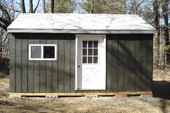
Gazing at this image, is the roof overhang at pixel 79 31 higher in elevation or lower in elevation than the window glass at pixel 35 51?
higher

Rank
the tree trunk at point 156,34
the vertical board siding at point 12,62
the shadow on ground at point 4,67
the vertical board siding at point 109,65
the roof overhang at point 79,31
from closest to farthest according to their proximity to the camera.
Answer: the roof overhang at point 79,31
the vertical board siding at point 12,62
the vertical board siding at point 109,65
the shadow on ground at point 4,67
the tree trunk at point 156,34

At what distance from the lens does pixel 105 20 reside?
27.0 feet

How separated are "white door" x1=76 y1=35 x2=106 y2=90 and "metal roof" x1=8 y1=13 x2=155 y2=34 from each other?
0.38m

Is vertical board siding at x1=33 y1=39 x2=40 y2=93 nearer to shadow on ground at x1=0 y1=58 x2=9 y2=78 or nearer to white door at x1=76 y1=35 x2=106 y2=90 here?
white door at x1=76 y1=35 x2=106 y2=90

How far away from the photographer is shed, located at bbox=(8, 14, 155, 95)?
7223mm

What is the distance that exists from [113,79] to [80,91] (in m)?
1.30

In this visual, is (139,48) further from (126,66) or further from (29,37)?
(29,37)

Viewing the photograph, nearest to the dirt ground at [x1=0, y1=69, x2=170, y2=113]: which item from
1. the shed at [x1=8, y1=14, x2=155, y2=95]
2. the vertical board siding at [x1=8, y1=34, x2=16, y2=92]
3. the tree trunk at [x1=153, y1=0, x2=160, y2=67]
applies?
the shed at [x1=8, y1=14, x2=155, y2=95]

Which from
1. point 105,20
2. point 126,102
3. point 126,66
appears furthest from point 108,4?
point 126,102

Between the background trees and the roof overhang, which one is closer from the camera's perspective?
the roof overhang

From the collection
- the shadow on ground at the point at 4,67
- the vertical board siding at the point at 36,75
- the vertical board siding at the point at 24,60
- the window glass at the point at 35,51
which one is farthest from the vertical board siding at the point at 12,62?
the shadow on ground at the point at 4,67

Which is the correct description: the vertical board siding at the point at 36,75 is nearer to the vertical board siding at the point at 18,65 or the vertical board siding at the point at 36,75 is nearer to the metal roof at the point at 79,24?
the vertical board siding at the point at 18,65

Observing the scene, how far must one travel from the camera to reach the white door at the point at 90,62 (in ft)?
24.4

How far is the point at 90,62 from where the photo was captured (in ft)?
24.6
